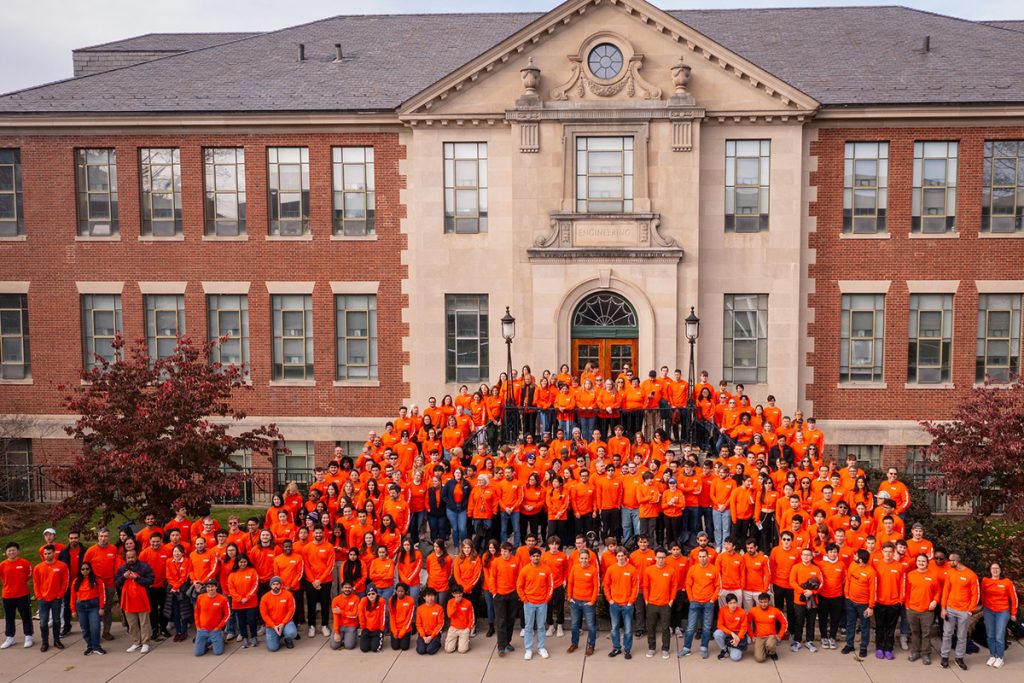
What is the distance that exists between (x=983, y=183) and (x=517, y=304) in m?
13.1

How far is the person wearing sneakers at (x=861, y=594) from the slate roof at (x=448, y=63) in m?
14.4

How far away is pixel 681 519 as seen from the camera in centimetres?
1605

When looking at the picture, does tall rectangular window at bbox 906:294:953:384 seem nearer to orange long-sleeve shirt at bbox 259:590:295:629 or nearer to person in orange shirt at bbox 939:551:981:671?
person in orange shirt at bbox 939:551:981:671

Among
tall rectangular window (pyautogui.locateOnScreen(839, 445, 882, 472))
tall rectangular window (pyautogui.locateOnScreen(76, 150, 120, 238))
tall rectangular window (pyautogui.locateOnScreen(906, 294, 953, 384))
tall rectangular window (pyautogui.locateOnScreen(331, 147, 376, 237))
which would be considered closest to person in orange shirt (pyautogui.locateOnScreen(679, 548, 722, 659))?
tall rectangular window (pyautogui.locateOnScreen(839, 445, 882, 472))

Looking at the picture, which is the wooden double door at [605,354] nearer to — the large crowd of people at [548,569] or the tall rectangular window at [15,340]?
the large crowd of people at [548,569]

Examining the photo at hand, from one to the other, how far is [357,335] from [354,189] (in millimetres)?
4183

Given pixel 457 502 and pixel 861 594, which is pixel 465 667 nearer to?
pixel 457 502

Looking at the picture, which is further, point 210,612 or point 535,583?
point 210,612

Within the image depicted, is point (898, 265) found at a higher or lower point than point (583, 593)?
higher

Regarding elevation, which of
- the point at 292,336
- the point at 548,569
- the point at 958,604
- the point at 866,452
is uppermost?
the point at 292,336

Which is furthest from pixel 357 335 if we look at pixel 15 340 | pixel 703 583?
pixel 703 583

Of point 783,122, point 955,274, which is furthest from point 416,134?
point 955,274

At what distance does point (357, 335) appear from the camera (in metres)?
25.2

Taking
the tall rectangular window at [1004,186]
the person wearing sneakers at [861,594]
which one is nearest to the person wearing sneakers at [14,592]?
the person wearing sneakers at [861,594]
